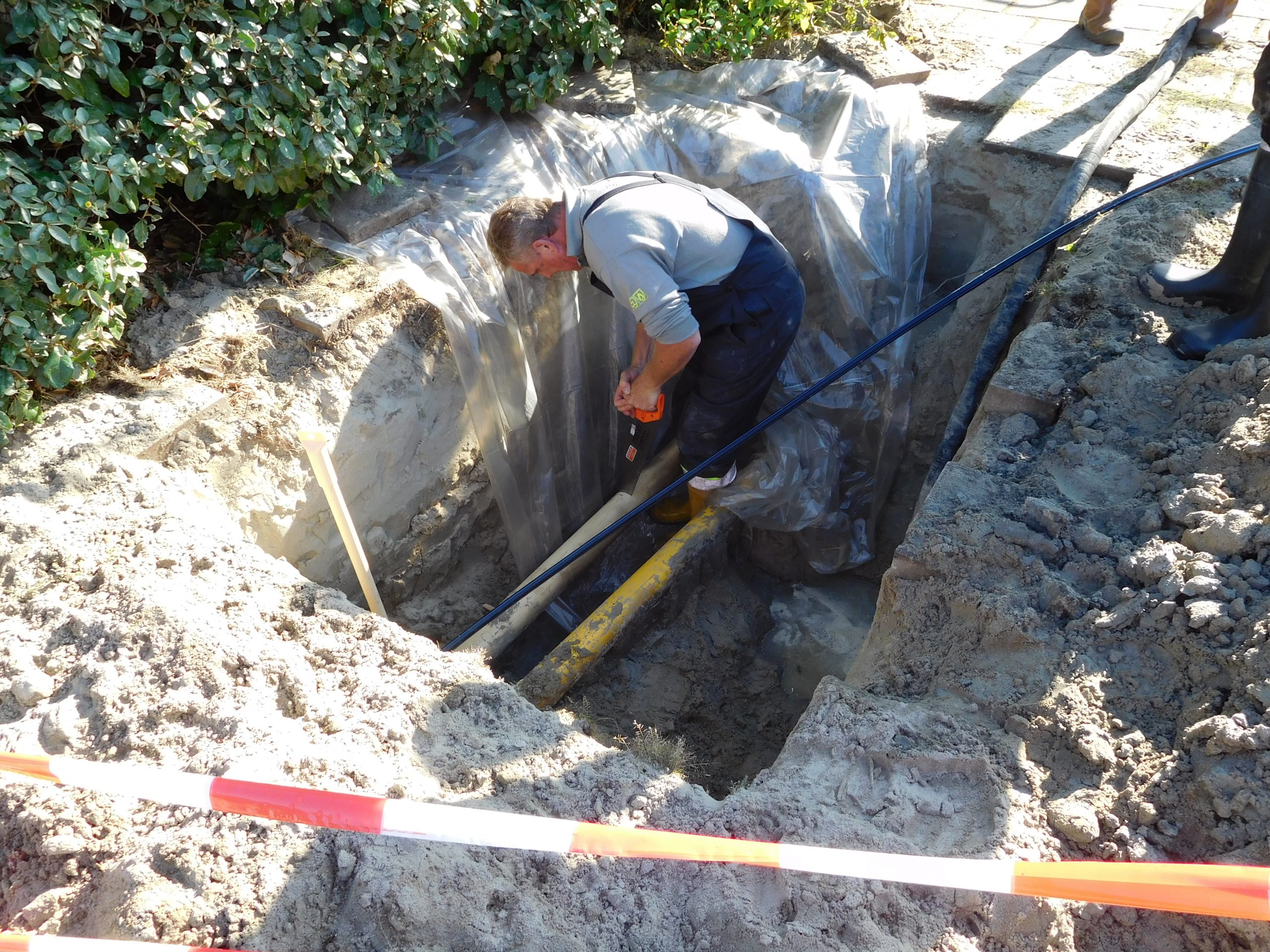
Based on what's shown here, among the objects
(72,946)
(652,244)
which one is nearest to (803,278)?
(652,244)

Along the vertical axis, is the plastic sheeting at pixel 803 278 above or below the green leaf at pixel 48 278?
below

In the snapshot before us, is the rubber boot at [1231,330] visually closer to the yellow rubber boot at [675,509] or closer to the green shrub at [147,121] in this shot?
the yellow rubber boot at [675,509]

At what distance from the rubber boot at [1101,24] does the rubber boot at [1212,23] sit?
38cm

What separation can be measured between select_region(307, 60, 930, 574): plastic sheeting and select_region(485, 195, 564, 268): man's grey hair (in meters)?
0.48

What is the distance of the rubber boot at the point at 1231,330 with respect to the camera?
3.04m

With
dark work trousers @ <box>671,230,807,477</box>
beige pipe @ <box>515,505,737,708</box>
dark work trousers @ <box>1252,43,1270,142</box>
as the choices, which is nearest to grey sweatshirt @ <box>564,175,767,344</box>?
dark work trousers @ <box>671,230,807,477</box>

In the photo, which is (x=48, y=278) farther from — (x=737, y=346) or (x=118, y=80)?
(x=737, y=346)

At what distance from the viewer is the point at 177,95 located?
9.18 feet

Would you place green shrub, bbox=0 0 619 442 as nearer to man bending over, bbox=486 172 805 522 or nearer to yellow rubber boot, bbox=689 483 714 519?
man bending over, bbox=486 172 805 522

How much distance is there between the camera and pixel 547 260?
3.09 metres

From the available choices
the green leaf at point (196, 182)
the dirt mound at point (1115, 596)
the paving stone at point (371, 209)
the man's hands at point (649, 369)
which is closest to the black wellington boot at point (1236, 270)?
the dirt mound at point (1115, 596)

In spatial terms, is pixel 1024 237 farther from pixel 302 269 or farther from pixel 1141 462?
pixel 302 269

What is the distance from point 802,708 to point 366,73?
116 inches

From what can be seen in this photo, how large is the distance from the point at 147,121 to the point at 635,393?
1800 millimetres
